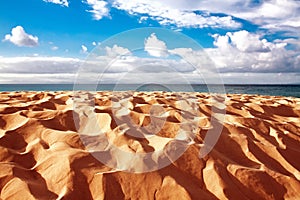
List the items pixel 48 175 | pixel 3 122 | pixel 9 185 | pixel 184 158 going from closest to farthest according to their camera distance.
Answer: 1. pixel 9 185
2. pixel 48 175
3. pixel 184 158
4. pixel 3 122

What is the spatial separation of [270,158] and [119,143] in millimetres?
1834

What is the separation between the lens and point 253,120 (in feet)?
16.0

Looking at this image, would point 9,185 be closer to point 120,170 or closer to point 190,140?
point 120,170

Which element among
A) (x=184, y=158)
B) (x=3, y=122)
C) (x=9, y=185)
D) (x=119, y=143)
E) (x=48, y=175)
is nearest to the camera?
(x=9, y=185)

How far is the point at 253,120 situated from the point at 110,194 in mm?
3210

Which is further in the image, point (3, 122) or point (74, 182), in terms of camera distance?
point (3, 122)

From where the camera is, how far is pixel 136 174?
268 cm

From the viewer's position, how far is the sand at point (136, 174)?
2498 mm

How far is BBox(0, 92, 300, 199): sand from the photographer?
2.50m

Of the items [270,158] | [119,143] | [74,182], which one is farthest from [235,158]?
[74,182]

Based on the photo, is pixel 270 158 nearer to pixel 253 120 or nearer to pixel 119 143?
pixel 253 120

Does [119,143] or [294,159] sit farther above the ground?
[119,143]

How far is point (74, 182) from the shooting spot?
2.53 meters

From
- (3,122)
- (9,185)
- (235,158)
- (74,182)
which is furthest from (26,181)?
(235,158)
